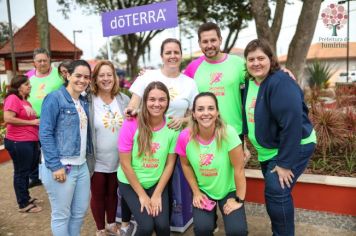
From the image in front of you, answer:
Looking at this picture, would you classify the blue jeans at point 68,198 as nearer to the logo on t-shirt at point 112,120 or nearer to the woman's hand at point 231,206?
the logo on t-shirt at point 112,120

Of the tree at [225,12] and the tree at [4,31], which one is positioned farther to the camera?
the tree at [4,31]

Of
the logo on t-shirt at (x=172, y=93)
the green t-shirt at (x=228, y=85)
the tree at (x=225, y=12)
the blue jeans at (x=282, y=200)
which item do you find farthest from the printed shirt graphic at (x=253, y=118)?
the tree at (x=225, y=12)

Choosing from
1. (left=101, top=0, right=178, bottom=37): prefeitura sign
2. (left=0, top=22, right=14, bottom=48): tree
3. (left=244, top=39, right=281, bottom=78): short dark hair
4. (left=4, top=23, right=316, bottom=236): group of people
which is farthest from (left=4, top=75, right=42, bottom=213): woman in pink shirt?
(left=0, top=22, right=14, bottom=48): tree

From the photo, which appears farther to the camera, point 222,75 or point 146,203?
point 222,75

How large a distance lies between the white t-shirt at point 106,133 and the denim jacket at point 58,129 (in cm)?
37

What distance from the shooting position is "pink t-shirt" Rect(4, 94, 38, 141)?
423 centimetres

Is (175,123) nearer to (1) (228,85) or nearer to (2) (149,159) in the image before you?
(2) (149,159)

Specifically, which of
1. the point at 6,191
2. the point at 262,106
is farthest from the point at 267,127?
the point at 6,191

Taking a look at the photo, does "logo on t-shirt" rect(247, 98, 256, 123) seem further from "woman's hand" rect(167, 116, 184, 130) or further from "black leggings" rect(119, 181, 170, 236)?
"black leggings" rect(119, 181, 170, 236)

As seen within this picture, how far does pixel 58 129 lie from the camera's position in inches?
110

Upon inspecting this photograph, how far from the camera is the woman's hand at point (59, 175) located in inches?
107

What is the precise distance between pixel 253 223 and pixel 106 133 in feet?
6.37

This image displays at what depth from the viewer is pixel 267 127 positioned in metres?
2.68

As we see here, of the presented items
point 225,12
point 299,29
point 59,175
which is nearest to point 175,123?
point 59,175
